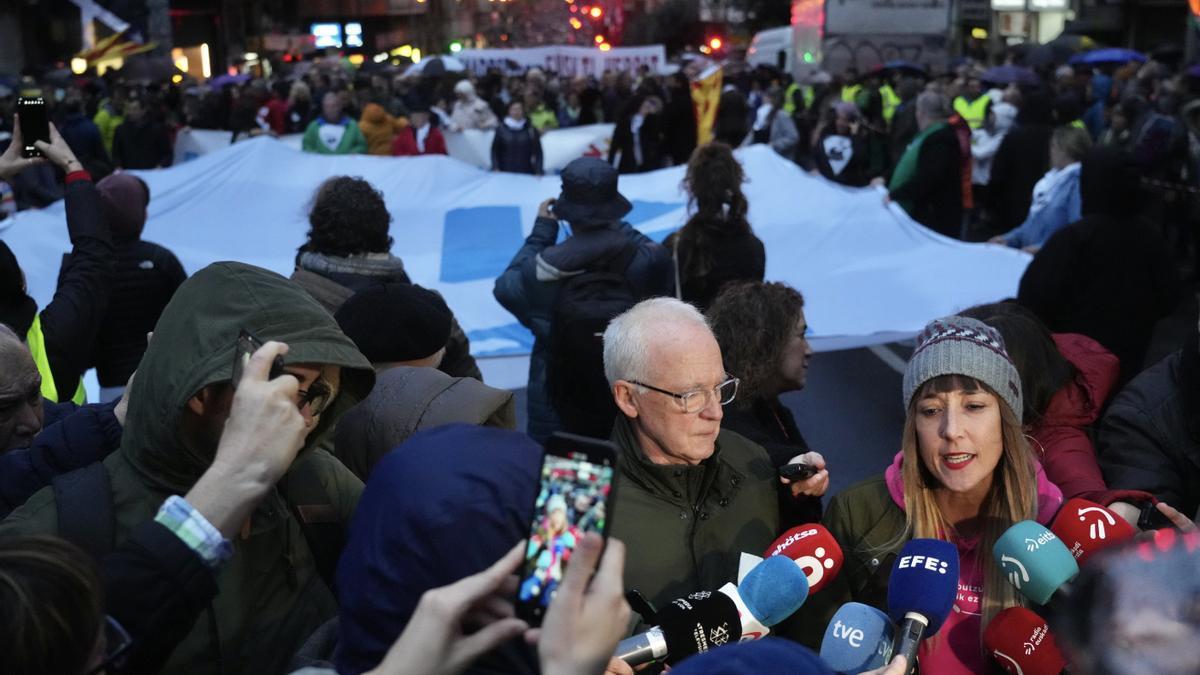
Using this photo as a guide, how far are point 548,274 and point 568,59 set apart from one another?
2288 cm

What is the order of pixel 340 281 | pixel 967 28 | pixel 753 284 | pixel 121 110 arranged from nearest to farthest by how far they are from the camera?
pixel 753 284 < pixel 340 281 < pixel 121 110 < pixel 967 28

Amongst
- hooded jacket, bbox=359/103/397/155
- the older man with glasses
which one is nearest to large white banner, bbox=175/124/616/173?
hooded jacket, bbox=359/103/397/155

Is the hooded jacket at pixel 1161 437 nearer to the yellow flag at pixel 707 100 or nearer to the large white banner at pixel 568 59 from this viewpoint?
the yellow flag at pixel 707 100

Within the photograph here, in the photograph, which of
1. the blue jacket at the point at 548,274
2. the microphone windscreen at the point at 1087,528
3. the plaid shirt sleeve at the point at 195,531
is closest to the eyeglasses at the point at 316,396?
the plaid shirt sleeve at the point at 195,531

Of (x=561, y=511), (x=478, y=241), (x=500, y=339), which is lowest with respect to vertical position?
(x=500, y=339)

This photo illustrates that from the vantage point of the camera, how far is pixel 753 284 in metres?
4.23

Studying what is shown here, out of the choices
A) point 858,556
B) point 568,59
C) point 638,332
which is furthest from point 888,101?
point 858,556

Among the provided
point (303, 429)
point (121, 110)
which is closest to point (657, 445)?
point (303, 429)

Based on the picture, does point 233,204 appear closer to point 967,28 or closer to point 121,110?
point 121,110

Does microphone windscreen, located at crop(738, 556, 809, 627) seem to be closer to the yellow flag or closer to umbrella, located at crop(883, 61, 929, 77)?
the yellow flag

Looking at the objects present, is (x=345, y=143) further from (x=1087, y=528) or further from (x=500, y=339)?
(x=1087, y=528)

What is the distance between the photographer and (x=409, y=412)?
3225 millimetres

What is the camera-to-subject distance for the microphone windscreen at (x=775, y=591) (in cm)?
230

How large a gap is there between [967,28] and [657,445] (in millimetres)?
43399
